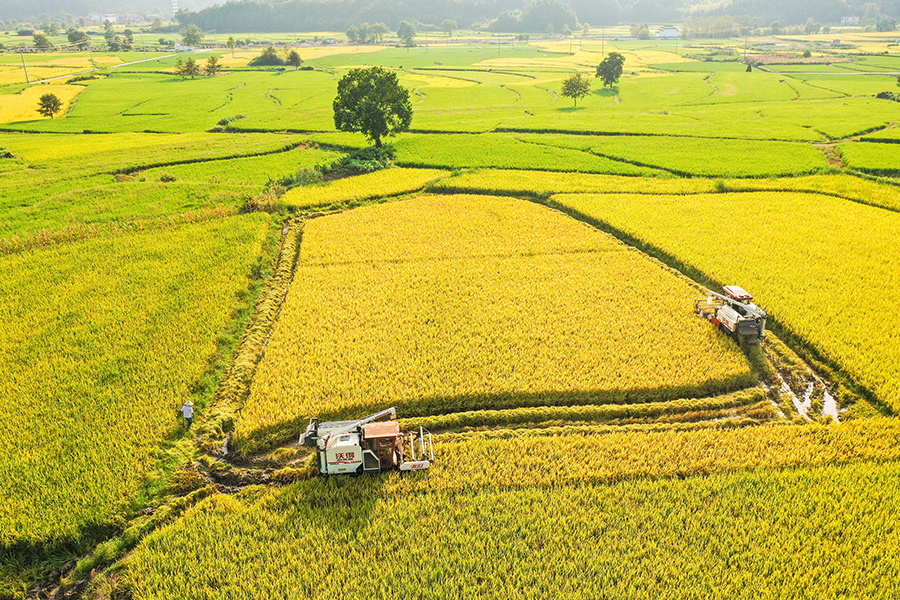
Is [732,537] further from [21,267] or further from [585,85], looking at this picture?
[585,85]

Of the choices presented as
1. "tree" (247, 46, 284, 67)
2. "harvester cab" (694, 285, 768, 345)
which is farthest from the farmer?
"tree" (247, 46, 284, 67)

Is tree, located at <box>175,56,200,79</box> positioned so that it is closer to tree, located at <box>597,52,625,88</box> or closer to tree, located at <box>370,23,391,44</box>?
tree, located at <box>597,52,625,88</box>

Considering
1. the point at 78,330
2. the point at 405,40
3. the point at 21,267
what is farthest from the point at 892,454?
the point at 405,40

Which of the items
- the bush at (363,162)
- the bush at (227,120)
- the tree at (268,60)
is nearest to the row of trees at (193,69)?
the tree at (268,60)

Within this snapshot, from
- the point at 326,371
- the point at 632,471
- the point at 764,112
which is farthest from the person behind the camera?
the point at 764,112

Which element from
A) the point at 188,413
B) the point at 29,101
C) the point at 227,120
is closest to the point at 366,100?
the point at 227,120

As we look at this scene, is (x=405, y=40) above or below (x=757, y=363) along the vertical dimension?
above
